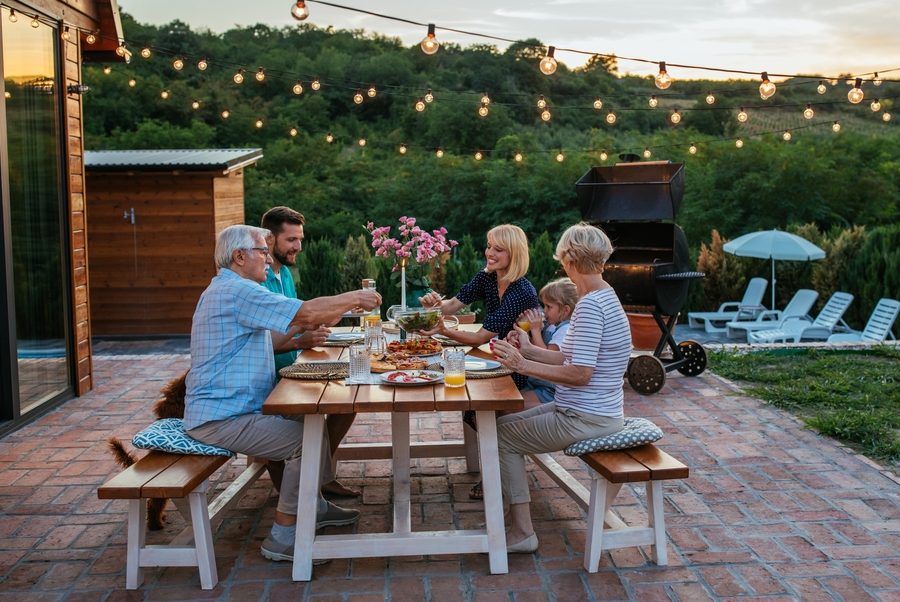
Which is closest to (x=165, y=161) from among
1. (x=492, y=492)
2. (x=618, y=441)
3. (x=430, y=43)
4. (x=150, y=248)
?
(x=150, y=248)

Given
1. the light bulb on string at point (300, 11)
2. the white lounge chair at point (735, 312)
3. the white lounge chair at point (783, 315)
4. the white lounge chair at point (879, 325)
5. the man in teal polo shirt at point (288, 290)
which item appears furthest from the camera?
the white lounge chair at point (735, 312)

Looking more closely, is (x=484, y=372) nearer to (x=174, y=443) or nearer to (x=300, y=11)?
(x=174, y=443)

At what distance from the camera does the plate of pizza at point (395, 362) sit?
12.1 ft

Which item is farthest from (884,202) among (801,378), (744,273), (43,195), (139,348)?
(43,195)

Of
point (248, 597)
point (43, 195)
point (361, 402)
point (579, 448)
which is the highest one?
point (43, 195)

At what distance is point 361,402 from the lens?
315 cm

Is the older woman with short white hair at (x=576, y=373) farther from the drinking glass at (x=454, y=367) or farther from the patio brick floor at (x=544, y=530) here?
the patio brick floor at (x=544, y=530)

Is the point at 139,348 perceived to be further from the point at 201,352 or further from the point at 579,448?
the point at 579,448

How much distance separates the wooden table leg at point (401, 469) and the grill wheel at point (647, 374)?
10.4 ft

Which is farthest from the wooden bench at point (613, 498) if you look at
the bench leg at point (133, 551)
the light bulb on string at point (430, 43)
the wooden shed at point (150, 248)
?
the wooden shed at point (150, 248)

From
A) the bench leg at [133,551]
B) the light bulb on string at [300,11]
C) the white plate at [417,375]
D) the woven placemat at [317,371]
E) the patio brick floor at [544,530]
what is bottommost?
the patio brick floor at [544,530]

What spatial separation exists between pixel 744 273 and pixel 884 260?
1.97 meters

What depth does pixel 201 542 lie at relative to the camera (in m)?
3.21

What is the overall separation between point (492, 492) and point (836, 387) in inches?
172
